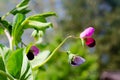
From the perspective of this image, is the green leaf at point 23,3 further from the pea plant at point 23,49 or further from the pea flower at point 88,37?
the pea flower at point 88,37

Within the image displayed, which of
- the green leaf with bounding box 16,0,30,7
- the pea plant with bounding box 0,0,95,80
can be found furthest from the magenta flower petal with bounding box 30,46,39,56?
the green leaf with bounding box 16,0,30,7

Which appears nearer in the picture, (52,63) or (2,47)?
(2,47)

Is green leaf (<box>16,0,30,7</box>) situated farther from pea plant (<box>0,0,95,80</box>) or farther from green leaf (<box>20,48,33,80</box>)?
green leaf (<box>20,48,33,80</box>)

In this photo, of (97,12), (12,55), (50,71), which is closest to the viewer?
(12,55)

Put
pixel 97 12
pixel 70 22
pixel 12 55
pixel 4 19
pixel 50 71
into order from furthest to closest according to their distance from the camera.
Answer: pixel 97 12 → pixel 70 22 → pixel 50 71 → pixel 4 19 → pixel 12 55

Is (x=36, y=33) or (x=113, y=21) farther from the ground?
(x=36, y=33)

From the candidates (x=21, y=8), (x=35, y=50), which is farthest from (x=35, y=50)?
(x=21, y=8)

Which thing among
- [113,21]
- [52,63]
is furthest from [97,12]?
[52,63]

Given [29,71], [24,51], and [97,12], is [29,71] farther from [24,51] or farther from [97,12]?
[97,12]
